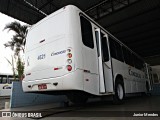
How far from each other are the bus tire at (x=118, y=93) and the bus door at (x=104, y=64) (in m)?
0.59

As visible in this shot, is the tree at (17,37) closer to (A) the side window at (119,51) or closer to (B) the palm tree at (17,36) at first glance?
(B) the palm tree at (17,36)

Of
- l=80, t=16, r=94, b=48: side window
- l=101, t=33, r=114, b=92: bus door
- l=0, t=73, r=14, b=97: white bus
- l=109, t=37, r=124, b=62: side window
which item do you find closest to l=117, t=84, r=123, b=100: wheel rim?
l=101, t=33, r=114, b=92: bus door

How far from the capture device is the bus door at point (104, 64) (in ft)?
18.4

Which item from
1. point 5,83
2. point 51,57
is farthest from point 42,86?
point 5,83

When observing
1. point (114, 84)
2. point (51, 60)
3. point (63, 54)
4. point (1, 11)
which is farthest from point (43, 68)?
point (1, 11)

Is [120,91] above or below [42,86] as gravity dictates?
below

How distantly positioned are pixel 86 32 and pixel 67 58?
1.26m

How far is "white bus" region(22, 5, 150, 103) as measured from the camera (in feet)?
15.3

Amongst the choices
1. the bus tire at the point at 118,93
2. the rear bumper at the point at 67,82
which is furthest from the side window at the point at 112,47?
the rear bumper at the point at 67,82

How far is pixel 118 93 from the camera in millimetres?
6918

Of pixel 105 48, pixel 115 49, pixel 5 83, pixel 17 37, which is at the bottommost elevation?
pixel 5 83

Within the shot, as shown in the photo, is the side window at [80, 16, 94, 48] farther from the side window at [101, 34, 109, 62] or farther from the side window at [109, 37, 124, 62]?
the side window at [109, 37, 124, 62]

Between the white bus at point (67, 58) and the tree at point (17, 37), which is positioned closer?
the white bus at point (67, 58)

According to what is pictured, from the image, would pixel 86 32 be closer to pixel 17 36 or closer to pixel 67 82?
pixel 67 82
